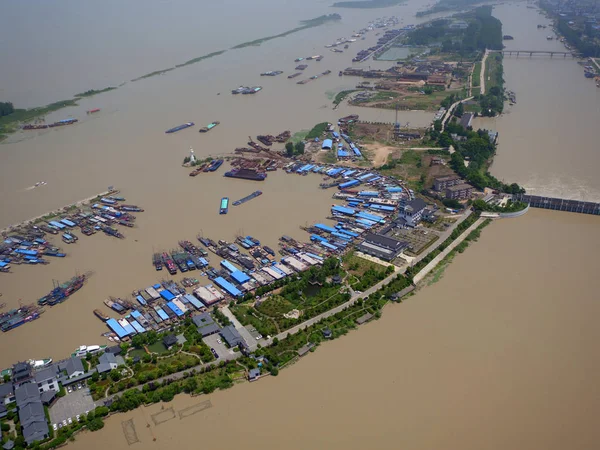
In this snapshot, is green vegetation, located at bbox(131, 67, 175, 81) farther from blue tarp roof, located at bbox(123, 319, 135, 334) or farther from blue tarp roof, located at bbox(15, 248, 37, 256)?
blue tarp roof, located at bbox(123, 319, 135, 334)

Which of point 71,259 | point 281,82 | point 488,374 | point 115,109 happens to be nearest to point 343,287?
point 488,374

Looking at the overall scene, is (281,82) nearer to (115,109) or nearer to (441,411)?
(115,109)

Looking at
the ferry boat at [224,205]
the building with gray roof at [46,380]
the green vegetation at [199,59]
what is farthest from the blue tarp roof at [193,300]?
the green vegetation at [199,59]

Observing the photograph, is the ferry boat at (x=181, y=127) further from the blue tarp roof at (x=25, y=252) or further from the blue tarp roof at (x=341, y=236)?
the blue tarp roof at (x=341, y=236)

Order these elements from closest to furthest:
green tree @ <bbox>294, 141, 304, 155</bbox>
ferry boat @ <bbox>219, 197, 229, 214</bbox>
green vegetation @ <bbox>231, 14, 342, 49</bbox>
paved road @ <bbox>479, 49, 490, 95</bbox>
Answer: ferry boat @ <bbox>219, 197, 229, 214</bbox>, green tree @ <bbox>294, 141, 304, 155</bbox>, paved road @ <bbox>479, 49, 490, 95</bbox>, green vegetation @ <bbox>231, 14, 342, 49</bbox>

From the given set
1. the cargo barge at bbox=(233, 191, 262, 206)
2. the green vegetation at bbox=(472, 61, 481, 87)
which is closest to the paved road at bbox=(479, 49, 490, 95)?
the green vegetation at bbox=(472, 61, 481, 87)

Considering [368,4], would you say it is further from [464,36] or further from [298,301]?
[298,301]

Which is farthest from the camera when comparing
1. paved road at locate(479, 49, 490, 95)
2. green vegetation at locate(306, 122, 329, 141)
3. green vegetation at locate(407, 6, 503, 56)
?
green vegetation at locate(407, 6, 503, 56)
